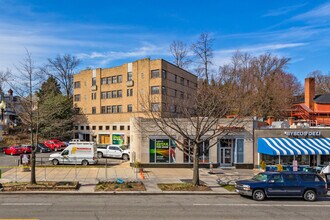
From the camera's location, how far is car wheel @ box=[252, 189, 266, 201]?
1712 centimetres

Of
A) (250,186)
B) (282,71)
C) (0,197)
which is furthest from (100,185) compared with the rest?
(282,71)

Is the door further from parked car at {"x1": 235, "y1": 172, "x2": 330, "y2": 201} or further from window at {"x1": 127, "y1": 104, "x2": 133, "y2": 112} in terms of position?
window at {"x1": 127, "y1": 104, "x2": 133, "y2": 112}

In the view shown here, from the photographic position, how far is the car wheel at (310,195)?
57.3 feet

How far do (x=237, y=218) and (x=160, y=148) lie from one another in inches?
683

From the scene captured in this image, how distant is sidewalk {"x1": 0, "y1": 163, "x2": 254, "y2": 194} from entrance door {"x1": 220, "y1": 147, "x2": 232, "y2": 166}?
1446 mm

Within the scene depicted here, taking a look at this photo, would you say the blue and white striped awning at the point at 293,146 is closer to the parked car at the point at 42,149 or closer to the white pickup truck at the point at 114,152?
the white pickup truck at the point at 114,152

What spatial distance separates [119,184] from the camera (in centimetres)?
2047

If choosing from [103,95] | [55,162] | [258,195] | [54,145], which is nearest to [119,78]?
[103,95]

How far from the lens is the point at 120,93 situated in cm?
5619

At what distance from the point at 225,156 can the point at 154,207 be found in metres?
16.8

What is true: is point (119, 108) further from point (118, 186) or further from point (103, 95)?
point (118, 186)

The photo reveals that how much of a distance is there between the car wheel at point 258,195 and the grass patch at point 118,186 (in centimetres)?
672

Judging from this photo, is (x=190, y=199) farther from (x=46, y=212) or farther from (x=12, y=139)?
(x=12, y=139)

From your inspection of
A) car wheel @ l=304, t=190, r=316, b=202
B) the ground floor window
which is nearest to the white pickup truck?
the ground floor window
